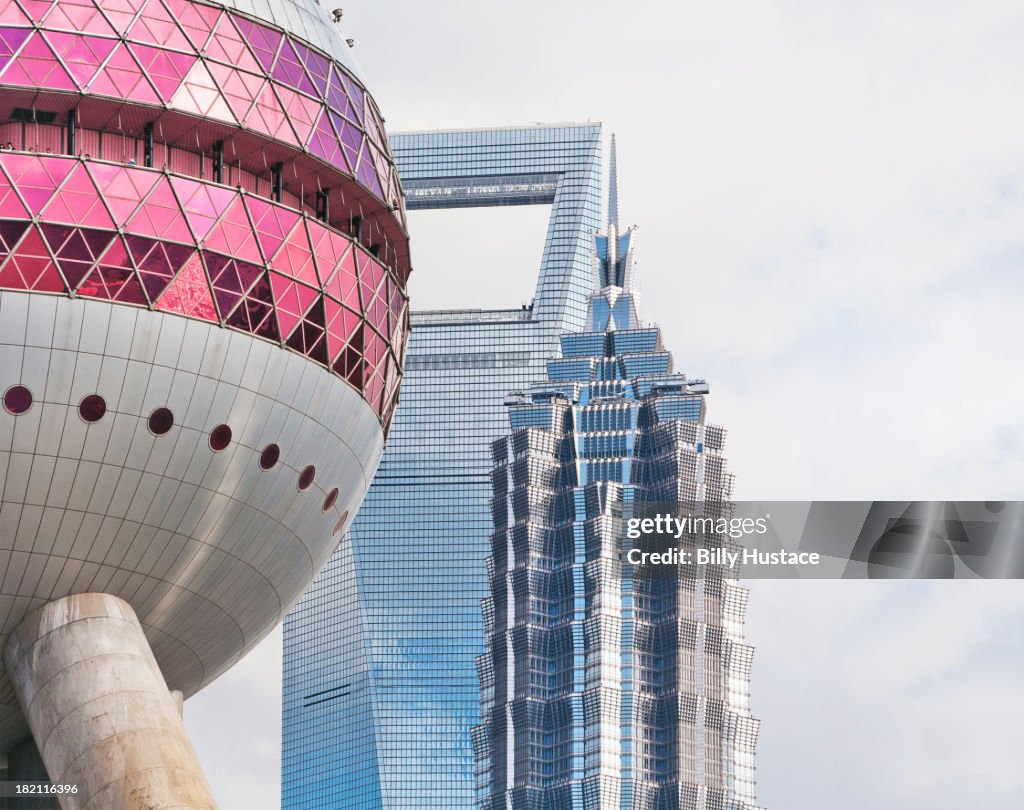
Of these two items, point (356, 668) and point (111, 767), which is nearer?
point (111, 767)

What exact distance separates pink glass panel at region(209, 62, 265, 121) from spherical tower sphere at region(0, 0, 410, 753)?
0.06m

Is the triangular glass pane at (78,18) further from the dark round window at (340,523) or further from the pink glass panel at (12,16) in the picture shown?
the dark round window at (340,523)

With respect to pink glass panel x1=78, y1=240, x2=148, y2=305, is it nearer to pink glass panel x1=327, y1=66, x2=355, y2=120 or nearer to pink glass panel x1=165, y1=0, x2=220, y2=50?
pink glass panel x1=165, y1=0, x2=220, y2=50

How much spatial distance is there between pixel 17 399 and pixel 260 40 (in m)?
9.49

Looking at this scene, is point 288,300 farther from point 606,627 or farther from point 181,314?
point 606,627

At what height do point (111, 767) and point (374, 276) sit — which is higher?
point (374, 276)

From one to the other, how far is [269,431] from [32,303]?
531 centimetres

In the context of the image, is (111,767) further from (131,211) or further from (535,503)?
(535,503)

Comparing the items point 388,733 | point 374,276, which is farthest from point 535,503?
point 374,276

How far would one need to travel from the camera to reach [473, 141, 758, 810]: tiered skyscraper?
525ft

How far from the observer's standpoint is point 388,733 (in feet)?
630

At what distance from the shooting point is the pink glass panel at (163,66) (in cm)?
4091

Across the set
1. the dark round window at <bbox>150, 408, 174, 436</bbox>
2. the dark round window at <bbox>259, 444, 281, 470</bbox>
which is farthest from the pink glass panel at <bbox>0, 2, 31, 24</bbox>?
the dark round window at <bbox>259, 444, 281, 470</bbox>

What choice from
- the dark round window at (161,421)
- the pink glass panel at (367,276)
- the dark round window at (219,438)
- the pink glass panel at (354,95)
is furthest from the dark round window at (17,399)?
the pink glass panel at (354,95)
